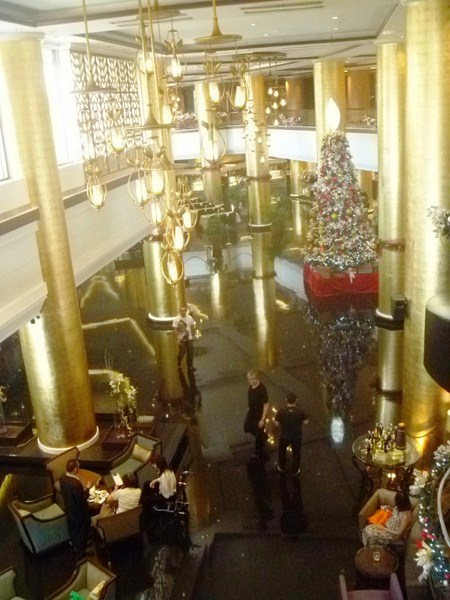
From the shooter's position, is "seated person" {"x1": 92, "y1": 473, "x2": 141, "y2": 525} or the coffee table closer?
the coffee table

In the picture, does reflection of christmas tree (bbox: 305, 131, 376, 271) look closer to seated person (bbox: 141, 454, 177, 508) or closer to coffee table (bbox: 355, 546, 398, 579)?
seated person (bbox: 141, 454, 177, 508)

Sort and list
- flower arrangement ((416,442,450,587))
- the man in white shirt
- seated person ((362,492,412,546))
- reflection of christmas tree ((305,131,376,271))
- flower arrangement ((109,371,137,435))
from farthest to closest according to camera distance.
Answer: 1. reflection of christmas tree ((305,131,376,271))
2. the man in white shirt
3. flower arrangement ((109,371,137,435))
4. seated person ((362,492,412,546))
5. flower arrangement ((416,442,450,587))

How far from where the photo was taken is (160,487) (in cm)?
676

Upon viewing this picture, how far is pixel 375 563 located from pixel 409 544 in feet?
1.18

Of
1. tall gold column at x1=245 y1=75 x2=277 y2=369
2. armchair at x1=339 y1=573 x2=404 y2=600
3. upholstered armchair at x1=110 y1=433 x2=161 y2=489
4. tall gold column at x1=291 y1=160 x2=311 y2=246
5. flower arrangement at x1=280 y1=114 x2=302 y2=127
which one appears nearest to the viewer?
armchair at x1=339 y1=573 x2=404 y2=600

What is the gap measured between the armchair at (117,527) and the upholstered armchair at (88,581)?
0.92m

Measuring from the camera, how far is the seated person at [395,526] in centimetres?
583

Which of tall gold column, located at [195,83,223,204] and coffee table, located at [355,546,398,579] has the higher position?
tall gold column, located at [195,83,223,204]

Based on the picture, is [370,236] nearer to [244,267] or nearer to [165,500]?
[244,267]

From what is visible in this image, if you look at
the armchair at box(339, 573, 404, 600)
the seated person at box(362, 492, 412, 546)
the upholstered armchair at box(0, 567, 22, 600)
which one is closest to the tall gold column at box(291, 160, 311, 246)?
the seated person at box(362, 492, 412, 546)

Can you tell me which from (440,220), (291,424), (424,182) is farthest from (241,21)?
(291,424)

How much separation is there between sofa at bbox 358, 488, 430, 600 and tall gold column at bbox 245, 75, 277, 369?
4597 mm

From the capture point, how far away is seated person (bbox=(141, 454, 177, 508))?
6.70m

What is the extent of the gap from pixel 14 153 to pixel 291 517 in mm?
5196
